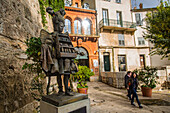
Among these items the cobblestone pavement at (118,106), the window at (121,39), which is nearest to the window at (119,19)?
the window at (121,39)

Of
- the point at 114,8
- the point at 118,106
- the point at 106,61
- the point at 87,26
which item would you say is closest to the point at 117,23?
the point at 114,8

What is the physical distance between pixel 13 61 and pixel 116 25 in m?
15.1

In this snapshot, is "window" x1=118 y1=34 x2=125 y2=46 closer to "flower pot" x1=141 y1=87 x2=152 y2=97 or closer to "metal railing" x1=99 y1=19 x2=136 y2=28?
"metal railing" x1=99 y1=19 x2=136 y2=28

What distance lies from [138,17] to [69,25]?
11.3 meters

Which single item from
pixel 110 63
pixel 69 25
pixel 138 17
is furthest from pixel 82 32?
pixel 138 17

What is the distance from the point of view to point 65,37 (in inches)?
88.0

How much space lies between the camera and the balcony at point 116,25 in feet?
45.6

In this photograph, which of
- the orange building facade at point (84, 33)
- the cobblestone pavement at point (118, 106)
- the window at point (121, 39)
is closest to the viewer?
the cobblestone pavement at point (118, 106)

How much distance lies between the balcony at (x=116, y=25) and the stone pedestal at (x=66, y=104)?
41.6ft

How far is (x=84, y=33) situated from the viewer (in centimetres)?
1337

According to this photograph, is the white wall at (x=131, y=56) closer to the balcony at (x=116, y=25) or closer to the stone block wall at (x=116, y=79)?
the balcony at (x=116, y=25)

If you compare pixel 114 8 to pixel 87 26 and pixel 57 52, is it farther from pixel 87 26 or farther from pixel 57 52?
pixel 57 52

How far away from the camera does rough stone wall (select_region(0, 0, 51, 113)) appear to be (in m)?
2.14

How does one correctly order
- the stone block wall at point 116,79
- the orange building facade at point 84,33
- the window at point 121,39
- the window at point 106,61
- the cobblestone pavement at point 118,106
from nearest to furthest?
the cobblestone pavement at point 118,106
the stone block wall at point 116,79
the orange building facade at point 84,33
the window at point 106,61
the window at point 121,39
